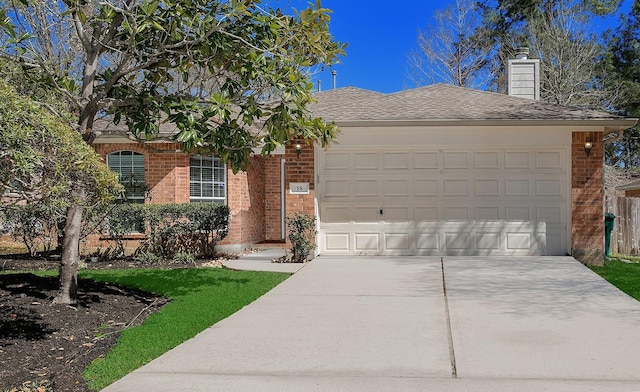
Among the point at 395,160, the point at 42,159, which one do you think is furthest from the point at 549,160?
the point at 42,159

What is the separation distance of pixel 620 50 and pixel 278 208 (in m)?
24.5

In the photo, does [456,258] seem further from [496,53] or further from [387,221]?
[496,53]

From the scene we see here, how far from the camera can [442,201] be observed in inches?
483

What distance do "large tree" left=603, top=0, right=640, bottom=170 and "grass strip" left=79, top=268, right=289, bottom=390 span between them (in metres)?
25.2

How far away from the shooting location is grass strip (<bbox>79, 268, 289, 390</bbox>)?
5168mm

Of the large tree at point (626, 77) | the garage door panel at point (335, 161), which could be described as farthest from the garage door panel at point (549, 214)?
the large tree at point (626, 77)

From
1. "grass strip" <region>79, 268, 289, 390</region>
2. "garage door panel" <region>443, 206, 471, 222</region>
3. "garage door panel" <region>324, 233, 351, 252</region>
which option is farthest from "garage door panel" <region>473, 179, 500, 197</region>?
"grass strip" <region>79, 268, 289, 390</region>

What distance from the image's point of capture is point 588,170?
11.7 m

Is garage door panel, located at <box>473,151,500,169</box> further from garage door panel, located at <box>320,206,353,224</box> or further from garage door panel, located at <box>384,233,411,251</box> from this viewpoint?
garage door panel, located at <box>320,206,353,224</box>

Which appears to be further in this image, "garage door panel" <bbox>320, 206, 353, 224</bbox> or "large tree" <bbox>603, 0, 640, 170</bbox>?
"large tree" <bbox>603, 0, 640, 170</bbox>

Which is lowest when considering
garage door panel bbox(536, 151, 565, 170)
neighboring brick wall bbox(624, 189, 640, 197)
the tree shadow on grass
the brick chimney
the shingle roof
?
the tree shadow on grass

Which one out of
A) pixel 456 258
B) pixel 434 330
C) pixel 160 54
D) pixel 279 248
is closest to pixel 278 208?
pixel 279 248

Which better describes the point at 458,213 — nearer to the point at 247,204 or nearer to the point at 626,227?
the point at 247,204

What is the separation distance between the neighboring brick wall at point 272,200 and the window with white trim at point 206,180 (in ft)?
7.55
